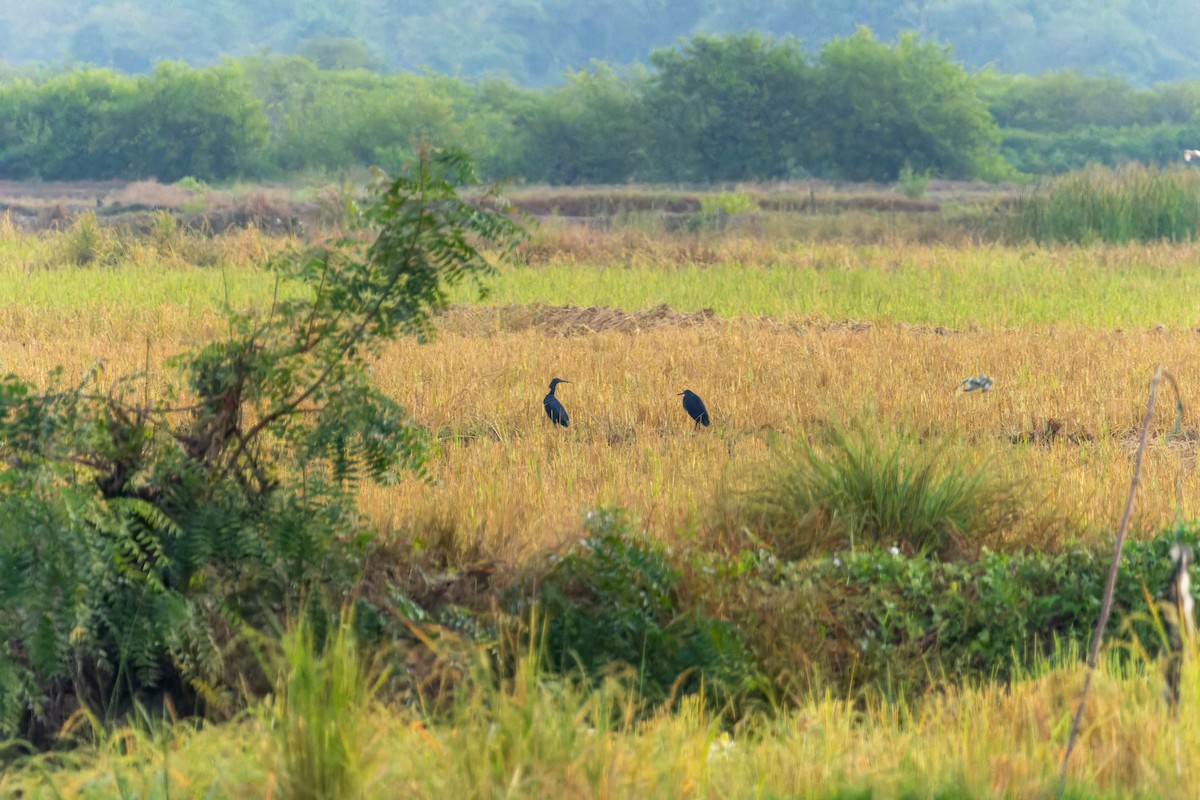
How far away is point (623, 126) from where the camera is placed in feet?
171

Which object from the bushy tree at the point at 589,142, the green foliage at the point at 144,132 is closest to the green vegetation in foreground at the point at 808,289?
the bushy tree at the point at 589,142

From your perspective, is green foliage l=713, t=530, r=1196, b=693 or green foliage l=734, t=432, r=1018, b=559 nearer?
green foliage l=713, t=530, r=1196, b=693

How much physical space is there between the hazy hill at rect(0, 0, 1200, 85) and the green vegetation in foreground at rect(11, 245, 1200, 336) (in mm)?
119049

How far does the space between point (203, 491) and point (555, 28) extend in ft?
489

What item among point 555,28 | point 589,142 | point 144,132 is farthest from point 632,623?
point 555,28

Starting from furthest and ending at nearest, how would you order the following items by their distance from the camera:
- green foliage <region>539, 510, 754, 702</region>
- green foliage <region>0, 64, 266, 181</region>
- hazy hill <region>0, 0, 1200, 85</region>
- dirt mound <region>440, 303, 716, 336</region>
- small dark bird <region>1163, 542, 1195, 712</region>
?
hazy hill <region>0, 0, 1200, 85</region>, green foliage <region>0, 64, 266, 181</region>, dirt mound <region>440, 303, 716, 336</region>, green foliage <region>539, 510, 754, 702</region>, small dark bird <region>1163, 542, 1195, 712</region>

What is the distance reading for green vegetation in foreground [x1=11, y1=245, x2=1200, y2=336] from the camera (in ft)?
44.8

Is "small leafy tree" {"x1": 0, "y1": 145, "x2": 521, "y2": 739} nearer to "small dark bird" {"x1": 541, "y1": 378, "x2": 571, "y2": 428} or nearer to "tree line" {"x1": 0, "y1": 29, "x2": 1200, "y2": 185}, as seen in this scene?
"small dark bird" {"x1": 541, "y1": 378, "x2": 571, "y2": 428}

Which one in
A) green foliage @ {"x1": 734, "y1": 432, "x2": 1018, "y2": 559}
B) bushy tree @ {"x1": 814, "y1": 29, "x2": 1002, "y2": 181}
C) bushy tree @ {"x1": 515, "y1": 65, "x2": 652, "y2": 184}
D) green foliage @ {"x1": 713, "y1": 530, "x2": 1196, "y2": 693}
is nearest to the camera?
green foliage @ {"x1": 713, "y1": 530, "x2": 1196, "y2": 693}

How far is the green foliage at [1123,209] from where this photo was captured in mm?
21297

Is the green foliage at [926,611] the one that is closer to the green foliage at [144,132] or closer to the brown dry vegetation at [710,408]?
the brown dry vegetation at [710,408]

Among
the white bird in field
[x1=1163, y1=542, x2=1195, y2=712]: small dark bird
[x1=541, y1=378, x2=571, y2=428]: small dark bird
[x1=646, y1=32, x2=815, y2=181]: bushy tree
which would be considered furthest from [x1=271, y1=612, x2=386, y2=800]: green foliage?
[x1=646, y1=32, x2=815, y2=181]: bushy tree

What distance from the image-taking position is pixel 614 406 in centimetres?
878

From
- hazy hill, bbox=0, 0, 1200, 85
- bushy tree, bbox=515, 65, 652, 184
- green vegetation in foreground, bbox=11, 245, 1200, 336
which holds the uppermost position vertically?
hazy hill, bbox=0, 0, 1200, 85
